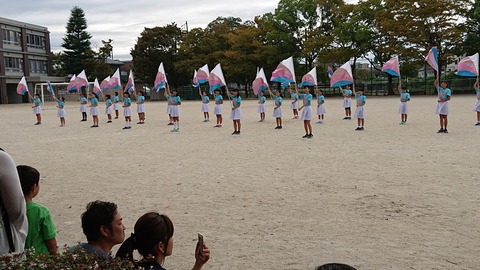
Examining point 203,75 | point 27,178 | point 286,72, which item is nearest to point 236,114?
point 286,72

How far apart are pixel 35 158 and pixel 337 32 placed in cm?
4027

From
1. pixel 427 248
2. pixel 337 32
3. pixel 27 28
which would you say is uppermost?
pixel 27 28

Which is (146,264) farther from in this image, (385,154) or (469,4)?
(469,4)

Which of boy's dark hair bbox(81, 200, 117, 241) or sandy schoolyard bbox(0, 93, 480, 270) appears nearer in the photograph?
boy's dark hair bbox(81, 200, 117, 241)

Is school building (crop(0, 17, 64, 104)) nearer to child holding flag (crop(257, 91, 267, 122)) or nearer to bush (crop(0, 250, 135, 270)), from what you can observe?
child holding flag (crop(257, 91, 267, 122))

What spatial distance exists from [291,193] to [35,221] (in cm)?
529

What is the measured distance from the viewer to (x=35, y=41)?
214 feet

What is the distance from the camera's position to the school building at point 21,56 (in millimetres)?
59062

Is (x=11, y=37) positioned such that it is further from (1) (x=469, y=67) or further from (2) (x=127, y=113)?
(1) (x=469, y=67)

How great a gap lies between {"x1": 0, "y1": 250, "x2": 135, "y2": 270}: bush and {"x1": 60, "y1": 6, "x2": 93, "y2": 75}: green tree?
227ft

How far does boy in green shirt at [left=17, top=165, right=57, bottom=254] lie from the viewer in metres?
3.40

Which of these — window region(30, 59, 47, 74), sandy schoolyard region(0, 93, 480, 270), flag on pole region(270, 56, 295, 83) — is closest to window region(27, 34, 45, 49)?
window region(30, 59, 47, 74)

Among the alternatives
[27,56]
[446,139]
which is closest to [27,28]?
[27,56]

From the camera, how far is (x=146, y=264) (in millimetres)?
2910
